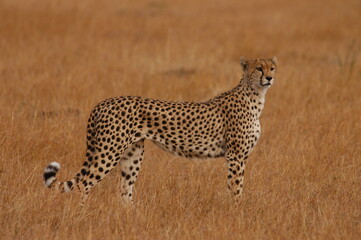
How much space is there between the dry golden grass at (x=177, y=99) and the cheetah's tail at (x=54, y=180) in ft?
0.22

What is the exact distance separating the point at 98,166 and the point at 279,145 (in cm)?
206

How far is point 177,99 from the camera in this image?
7.29 meters

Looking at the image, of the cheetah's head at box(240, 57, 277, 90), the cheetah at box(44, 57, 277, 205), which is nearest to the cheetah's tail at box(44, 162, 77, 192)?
the cheetah at box(44, 57, 277, 205)

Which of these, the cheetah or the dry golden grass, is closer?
the dry golden grass

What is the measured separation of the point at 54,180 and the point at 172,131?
2.71 ft

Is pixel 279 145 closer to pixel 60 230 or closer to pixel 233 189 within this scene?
pixel 233 189

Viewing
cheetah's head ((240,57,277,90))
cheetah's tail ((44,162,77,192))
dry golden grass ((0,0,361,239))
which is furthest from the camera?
cheetah's head ((240,57,277,90))

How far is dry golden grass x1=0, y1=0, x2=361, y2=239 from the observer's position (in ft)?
13.3

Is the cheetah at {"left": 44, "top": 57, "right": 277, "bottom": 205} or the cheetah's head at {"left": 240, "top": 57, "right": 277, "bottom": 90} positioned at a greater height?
the cheetah's head at {"left": 240, "top": 57, "right": 277, "bottom": 90}

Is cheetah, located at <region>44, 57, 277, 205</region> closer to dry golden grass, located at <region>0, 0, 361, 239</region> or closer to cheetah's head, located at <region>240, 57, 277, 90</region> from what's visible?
cheetah's head, located at <region>240, 57, 277, 90</region>

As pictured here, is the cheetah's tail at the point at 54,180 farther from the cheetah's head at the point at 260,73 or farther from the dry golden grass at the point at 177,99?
the cheetah's head at the point at 260,73

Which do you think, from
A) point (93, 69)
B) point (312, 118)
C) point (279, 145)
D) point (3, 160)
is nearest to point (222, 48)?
point (93, 69)

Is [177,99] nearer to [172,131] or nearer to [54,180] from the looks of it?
[172,131]

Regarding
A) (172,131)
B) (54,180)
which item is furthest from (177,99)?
(54,180)
